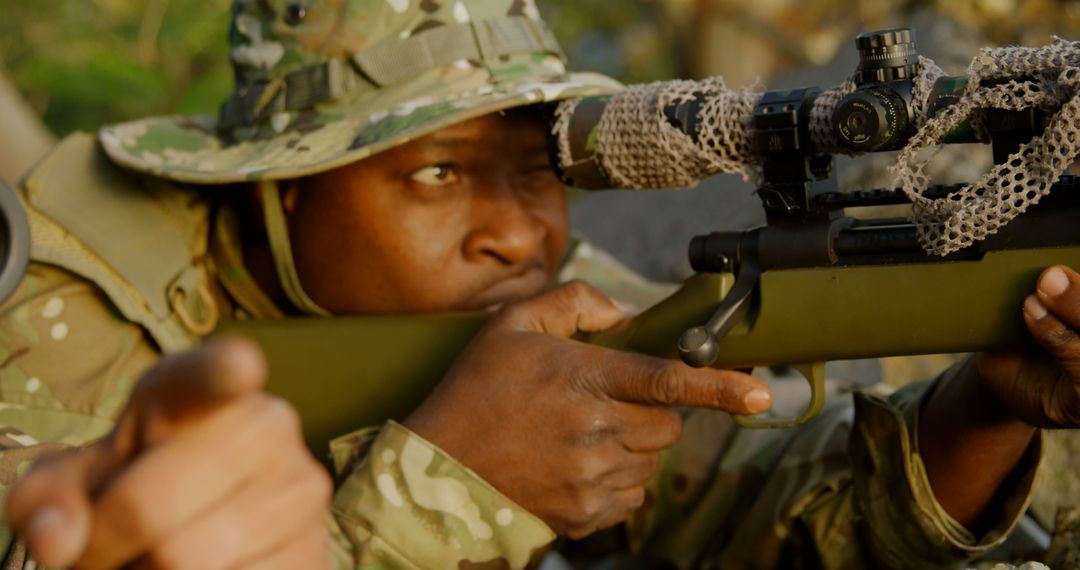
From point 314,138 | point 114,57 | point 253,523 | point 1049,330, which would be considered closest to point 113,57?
point 114,57

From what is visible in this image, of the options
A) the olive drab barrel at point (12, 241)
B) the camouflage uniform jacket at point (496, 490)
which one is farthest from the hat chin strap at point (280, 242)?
the olive drab barrel at point (12, 241)

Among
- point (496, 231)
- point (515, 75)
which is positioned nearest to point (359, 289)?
point (496, 231)

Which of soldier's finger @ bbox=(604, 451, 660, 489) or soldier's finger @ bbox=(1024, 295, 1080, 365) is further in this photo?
soldier's finger @ bbox=(604, 451, 660, 489)

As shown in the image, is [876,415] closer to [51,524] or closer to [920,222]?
[920,222]

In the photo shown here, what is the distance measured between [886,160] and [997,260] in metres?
2.08

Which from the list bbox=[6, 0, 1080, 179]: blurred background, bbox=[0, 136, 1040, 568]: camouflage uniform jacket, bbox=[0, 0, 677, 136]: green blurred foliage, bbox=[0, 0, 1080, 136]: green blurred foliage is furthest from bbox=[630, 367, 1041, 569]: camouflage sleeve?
bbox=[0, 0, 677, 136]: green blurred foliage

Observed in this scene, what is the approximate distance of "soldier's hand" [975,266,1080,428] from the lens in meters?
1.79

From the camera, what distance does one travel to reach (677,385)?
6.82 ft

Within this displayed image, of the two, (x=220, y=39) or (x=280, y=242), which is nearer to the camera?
(x=280, y=242)

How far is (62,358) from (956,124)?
1.73 m

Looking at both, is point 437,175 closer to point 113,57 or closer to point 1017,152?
point 1017,152

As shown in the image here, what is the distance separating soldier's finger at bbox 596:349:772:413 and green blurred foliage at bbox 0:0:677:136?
13.9 ft

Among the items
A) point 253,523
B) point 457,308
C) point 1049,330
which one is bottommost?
point 457,308

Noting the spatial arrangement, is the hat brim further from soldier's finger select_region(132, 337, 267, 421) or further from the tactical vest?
soldier's finger select_region(132, 337, 267, 421)
